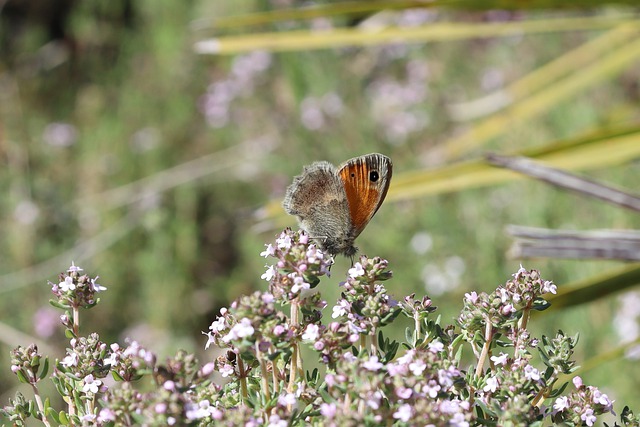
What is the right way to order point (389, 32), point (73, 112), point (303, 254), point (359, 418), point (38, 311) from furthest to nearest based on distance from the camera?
point (73, 112) → point (38, 311) → point (389, 32) → point (303, 254) → point (359, 418)

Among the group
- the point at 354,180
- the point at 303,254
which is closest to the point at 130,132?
the point at 354,180

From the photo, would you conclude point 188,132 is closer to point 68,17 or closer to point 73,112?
point 73,112

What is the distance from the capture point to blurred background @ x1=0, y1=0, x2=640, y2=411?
297 centimetres

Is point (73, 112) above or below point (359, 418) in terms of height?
above

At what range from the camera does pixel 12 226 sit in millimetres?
4609

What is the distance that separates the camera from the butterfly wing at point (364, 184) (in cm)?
200

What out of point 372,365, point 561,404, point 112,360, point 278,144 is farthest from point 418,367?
point 278,144

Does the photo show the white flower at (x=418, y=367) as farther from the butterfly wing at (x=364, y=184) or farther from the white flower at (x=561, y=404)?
the butterfly wing at (x=364, y=184)

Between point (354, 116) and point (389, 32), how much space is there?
185 centimetres

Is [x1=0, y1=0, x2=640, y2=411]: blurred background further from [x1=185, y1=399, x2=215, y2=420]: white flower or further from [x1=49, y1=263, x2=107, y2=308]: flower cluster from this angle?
[x1=185, y1=399, x2=215, y2=420]: white flower

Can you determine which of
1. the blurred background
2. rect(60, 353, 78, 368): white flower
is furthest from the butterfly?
rect(60, 353, 78, 368): white flower

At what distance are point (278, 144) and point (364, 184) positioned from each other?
2.68 m

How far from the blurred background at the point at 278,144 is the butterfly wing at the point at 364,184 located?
1.27 ft

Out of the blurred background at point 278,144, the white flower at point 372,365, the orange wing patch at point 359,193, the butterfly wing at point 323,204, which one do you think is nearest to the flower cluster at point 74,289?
the white flower at point 372,365
